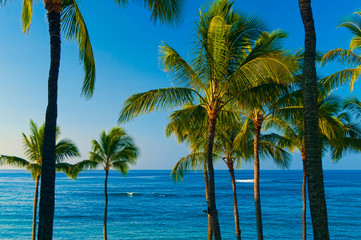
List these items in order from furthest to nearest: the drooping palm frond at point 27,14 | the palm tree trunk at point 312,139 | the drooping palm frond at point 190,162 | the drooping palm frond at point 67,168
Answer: the drooping palm frond at point 67,168 → the drooping palm frond at point 190,162 → the drooping palm frond at point 27,14 → the palm tree trunk at point 312,139

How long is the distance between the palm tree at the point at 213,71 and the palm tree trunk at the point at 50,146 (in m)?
3.49

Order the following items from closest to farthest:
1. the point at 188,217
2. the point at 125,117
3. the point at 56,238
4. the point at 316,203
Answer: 1. the point at 316,203
2. the point at 125,117
3. the point at 56,238
4. the point at 188,217

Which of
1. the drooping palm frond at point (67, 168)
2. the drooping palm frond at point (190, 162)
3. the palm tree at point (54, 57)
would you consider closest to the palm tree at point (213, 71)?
the palm tree at point (54, 57)

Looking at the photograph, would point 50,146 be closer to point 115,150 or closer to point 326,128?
point 326,128

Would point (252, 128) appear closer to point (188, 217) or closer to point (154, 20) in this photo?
point (154, 20)

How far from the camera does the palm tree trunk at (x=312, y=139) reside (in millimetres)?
5277

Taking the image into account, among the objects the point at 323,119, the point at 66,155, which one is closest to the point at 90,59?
the point at 323,119

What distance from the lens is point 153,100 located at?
1011 centimetres

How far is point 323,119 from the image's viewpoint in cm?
1034

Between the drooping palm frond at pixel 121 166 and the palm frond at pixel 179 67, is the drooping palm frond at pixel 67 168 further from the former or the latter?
the palm frond at pixel 179 67

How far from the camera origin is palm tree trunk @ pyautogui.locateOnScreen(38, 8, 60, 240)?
614 cm

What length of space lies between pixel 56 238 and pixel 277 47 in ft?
89.5

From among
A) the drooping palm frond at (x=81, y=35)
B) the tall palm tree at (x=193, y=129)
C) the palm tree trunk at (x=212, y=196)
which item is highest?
the drooping palm frond at (x=81, y=35)

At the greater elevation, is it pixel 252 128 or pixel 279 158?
pixel 252 128
